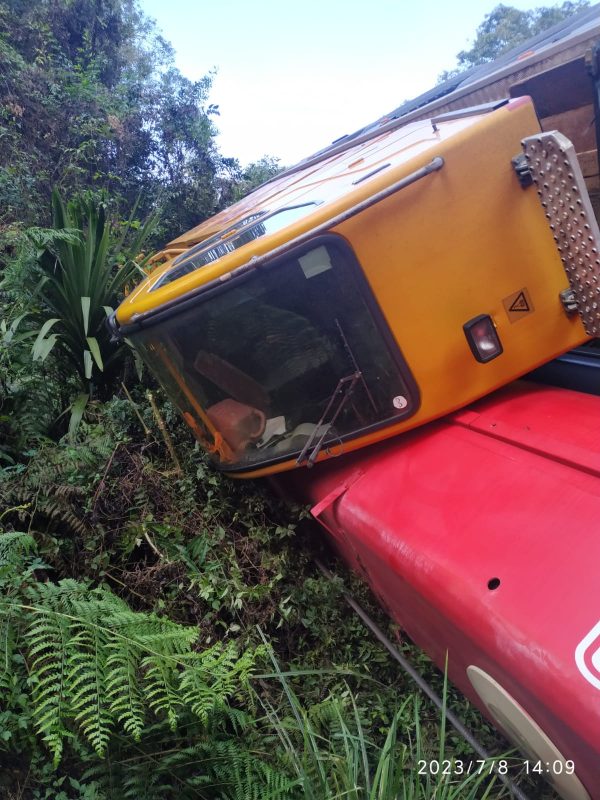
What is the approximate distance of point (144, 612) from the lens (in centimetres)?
223

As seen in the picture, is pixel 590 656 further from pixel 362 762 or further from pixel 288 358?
pixel 288 358

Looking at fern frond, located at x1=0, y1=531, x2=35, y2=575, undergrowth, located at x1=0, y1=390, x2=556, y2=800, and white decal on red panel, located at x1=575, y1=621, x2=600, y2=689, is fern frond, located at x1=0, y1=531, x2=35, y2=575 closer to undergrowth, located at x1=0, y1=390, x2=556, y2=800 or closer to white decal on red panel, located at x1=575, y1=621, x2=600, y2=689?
undergrowth, located at x1=0, y1=390, x2=556, y2=800

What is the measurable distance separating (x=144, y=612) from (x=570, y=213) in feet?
7.27

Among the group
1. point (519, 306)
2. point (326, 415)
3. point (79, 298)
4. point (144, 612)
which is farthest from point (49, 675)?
point (79, 298)

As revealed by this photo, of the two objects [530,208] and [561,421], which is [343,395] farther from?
[530,208]

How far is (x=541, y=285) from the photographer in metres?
2.09

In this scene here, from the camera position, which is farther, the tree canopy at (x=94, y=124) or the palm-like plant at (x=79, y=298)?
the tree canopy at (x=94, y=124)

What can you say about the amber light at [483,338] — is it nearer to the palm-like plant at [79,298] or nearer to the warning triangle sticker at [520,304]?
the warning triangle sticker at [520,304]

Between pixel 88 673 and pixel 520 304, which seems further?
pixel 520 304

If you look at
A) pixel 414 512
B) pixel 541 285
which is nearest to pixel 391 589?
pixel 414 512

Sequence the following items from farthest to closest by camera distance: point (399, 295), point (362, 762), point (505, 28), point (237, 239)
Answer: point (505, 28) < point (237, 239) < point (399, 295) < point (362, 762)

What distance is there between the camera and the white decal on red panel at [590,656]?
3.83ft
